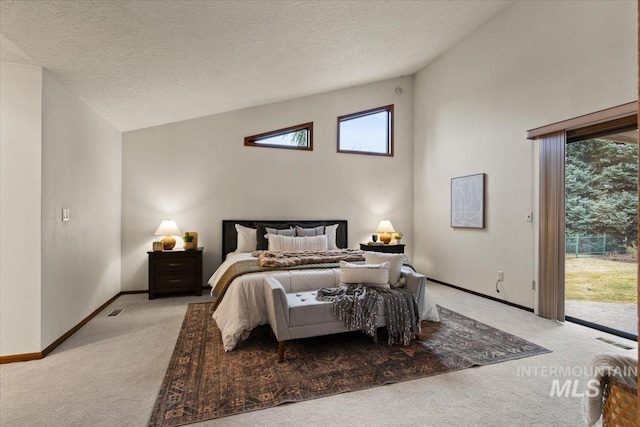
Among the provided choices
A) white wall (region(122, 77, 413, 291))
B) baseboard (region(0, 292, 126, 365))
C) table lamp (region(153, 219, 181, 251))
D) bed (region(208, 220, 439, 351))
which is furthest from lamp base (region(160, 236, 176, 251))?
bed (region(208, 220, 439, 351))

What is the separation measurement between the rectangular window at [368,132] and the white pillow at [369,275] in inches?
126

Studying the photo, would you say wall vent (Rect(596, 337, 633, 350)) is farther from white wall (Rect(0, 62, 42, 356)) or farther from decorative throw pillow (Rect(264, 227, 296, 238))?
white wall (Rect(0, 62, 42, 356))

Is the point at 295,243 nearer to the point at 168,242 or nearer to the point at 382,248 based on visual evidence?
the point at 382,248

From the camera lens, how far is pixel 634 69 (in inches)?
107

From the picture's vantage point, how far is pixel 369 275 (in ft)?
9.71

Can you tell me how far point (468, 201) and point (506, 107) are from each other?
4.63 feet

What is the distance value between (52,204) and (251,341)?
220cm

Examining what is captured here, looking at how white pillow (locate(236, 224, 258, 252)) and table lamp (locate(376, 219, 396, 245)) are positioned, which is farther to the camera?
table lamp (locate(376, 219, 396, 245))

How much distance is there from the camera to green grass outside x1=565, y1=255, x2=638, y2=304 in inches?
122

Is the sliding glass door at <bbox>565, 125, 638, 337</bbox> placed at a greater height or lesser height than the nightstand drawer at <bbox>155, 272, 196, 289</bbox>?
greater

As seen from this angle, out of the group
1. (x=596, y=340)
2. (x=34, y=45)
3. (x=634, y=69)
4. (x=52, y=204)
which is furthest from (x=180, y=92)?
(x=596, y=340)

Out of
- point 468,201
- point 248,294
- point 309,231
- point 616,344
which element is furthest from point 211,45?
point 616,344

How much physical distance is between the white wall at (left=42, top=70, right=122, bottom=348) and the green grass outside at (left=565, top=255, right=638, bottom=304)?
5301 millimetres

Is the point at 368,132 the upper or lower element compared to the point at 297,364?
upper
